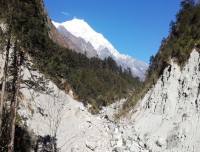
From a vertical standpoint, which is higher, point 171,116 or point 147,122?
point 171,116

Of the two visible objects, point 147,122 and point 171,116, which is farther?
point 147,122

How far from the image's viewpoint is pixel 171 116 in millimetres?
33875

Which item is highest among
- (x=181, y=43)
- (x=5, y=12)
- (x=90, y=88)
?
(x=90, y=88)

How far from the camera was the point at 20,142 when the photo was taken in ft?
72.8

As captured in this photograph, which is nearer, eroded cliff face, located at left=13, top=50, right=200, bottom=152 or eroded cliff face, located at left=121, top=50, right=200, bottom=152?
eroded cliff face, located at left=13, top=50, right=200, bottom=152

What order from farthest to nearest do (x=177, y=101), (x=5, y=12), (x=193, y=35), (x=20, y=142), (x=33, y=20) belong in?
1. (x=193, y=35)
2. (x=177, y=101)
3. (x=20, y=142)
4. (x=33, y=20)
5. (x=5, y=12)

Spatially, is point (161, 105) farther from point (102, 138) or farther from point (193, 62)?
point (102, 138)

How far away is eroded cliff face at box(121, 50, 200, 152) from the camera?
1160 inches

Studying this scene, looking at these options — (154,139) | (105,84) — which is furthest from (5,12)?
(105,84)

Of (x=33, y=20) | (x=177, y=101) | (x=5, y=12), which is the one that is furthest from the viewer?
(x=177, y=101)

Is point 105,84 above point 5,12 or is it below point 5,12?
above

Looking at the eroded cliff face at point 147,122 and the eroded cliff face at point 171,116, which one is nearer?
the eroded cliff face at point 147,122

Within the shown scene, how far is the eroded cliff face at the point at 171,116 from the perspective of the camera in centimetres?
2945

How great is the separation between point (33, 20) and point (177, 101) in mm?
21749
